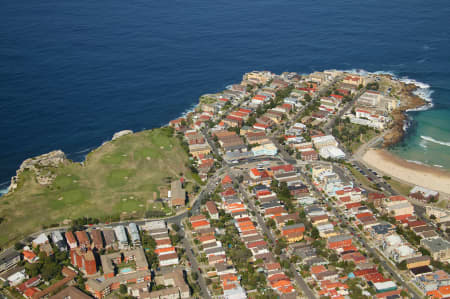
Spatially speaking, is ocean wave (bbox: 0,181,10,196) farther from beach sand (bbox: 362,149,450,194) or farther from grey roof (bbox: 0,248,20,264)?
beach sand (bbox: 362,149,450,194)

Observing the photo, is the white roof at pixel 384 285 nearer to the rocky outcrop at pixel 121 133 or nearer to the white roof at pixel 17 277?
the white roof at pixel 17 277

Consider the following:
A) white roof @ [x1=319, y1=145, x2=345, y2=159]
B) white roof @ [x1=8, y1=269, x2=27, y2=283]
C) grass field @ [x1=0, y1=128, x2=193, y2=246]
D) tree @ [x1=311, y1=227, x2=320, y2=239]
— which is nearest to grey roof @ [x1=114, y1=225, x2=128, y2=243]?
grass field @ [x1=0, y1=128, x2=193, y2=246]

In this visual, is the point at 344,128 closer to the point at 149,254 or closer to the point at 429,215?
the point at 429,215

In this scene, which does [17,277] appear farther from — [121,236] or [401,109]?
[401,109]

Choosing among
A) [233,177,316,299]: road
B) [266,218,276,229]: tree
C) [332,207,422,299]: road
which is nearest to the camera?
[233,177,316,299]: road

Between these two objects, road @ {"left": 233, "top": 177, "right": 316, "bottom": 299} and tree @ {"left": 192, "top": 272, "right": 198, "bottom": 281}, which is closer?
road @ {"left": 233, "top": 177, "right": 316, "bottom": 299}

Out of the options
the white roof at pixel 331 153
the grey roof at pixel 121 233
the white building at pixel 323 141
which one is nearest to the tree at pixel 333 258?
the grey roof at pixel 121 233

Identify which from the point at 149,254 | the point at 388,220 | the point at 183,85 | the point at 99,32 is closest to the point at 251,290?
the point at 149,254

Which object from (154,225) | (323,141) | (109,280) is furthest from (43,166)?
(323,141)
